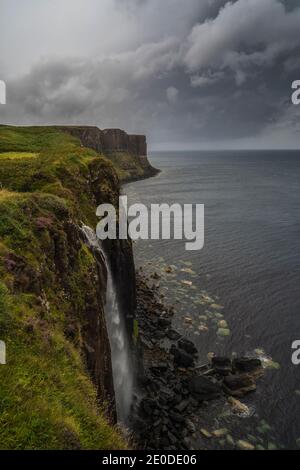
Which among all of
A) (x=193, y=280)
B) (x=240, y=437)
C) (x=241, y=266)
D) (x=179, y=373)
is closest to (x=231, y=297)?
(x=193, y=280)

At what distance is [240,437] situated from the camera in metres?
22.3

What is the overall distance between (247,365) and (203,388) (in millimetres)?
5275

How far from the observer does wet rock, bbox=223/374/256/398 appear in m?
26.2

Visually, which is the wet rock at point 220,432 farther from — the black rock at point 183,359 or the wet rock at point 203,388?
the black rock at point 183,359

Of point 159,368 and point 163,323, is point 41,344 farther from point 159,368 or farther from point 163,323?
point 163,323

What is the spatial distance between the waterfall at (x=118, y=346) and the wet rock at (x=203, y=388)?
5.50m

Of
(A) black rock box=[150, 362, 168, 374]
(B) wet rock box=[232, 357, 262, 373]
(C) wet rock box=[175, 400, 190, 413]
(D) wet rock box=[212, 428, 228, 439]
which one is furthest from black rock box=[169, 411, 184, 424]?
(B) wet rock box=[232, 357, 262, 373]

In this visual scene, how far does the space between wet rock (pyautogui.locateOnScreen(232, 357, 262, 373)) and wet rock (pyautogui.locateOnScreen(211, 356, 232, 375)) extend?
66cm

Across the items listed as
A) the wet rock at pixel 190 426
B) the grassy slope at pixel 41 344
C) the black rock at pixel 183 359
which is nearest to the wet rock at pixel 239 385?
the black rock at pixel 183 359

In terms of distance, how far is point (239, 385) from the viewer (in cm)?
2669

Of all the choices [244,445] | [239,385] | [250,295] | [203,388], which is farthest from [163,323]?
[244,445]

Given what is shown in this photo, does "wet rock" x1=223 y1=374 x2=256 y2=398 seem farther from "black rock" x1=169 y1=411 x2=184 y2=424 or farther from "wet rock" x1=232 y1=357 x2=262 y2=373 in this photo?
"black rock" x1=169 y1=411 x2=184 y2=424

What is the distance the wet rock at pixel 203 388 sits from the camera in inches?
1004
